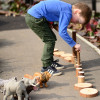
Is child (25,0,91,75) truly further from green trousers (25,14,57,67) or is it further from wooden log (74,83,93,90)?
wooden log (74,83,93,90)

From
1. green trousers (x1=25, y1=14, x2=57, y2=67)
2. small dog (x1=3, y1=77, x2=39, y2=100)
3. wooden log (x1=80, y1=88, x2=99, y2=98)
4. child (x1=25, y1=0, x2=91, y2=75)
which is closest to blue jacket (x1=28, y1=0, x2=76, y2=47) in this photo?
child (x1=25, y1=0, x2=91, y2=75)

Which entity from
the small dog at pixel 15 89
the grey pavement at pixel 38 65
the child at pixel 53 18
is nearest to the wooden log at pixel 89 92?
the grey pavement at pixel 38 65

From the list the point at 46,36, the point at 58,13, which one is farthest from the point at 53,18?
the point at 46,36

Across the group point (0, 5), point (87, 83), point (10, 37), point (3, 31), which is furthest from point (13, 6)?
point (87, 83)

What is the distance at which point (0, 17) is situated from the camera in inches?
526

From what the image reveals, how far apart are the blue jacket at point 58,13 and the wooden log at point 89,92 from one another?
88 cm

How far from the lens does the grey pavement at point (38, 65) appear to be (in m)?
4.27

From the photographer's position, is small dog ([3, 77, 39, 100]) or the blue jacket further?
the blue jacket

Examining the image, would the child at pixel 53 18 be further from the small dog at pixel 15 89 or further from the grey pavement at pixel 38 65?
the small dog at pixel 15 89

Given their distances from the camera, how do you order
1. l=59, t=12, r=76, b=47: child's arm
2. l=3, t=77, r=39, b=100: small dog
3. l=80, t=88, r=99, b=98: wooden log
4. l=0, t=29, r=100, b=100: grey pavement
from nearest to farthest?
1. l=3, t=77, r=39, b=100: small dog
2. l=80, t=88, r=99, b=98: wooden log
3. l=0, t=29, r=100, b=100: grey pavement
4. l=59, t=12, r=76, b=47: child's arm

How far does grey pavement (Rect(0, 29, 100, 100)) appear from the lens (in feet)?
14.0

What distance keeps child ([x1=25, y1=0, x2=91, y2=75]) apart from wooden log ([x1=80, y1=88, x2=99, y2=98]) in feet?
2.80

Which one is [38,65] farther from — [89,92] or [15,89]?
[15,89]

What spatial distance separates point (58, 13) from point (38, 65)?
129 cm
